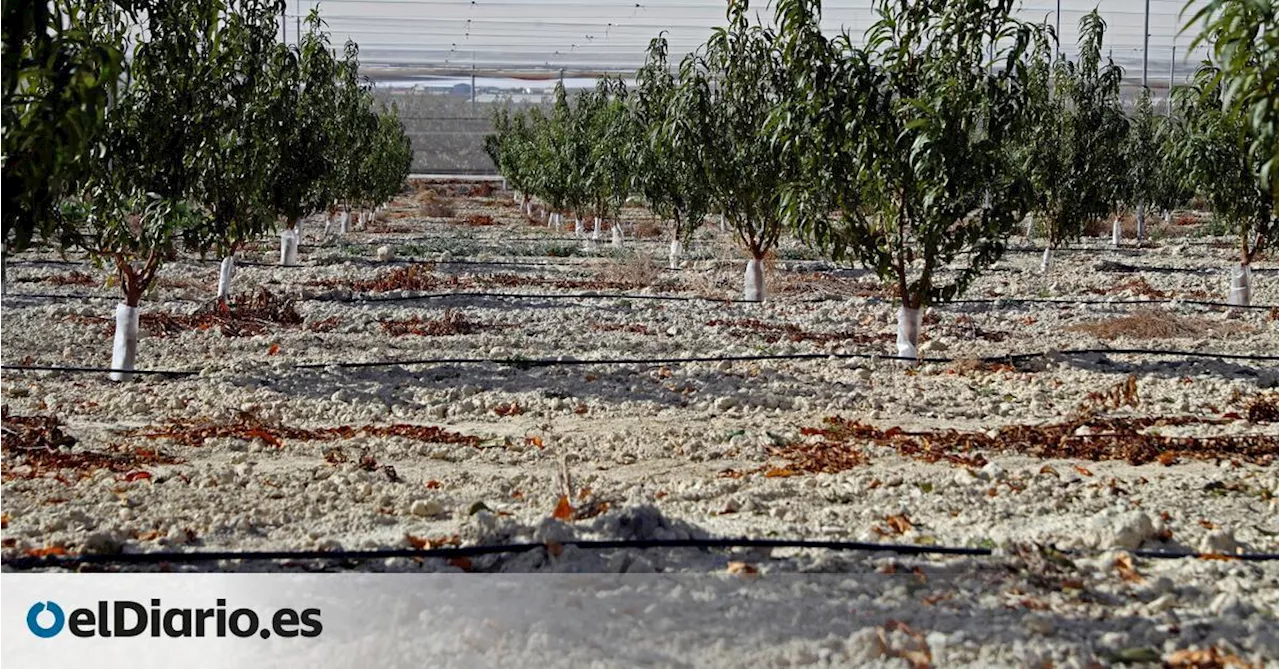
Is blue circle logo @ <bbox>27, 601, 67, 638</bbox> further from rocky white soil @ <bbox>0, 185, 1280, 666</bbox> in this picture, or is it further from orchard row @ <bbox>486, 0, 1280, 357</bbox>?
orchard row @ <bbox>486, 0, 1280, 357</bbox>

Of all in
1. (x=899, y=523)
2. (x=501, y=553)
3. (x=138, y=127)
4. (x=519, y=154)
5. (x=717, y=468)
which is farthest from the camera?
(x=519, y=154)

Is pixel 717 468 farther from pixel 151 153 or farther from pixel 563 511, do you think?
pixel 151 153

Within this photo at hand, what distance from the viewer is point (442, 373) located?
9.95 metres

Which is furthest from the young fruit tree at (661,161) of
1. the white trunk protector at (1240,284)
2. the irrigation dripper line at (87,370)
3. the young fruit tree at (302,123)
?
the irrigation dripper line at (87,370)

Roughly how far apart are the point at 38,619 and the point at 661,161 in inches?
542

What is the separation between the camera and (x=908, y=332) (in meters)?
10.8

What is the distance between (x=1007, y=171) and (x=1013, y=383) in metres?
2.12

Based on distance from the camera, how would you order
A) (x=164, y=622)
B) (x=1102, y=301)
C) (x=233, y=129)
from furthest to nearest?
(x=1102, y=301) → (x=233, y=129) → (x=164, y=622)

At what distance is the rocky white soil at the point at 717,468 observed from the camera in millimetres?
4418

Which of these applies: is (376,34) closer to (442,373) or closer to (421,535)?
(442,373)

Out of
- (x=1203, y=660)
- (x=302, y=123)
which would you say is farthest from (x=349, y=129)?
(x=1203, y=660)

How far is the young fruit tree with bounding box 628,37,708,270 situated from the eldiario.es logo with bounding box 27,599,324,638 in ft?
36.9

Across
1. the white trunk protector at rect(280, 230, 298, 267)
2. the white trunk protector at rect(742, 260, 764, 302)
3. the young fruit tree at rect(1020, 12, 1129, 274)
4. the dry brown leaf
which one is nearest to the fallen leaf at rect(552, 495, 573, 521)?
the dry brown leaf

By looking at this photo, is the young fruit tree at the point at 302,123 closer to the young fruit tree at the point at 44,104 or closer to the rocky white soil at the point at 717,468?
the rocky white soil at the point at 717,468
